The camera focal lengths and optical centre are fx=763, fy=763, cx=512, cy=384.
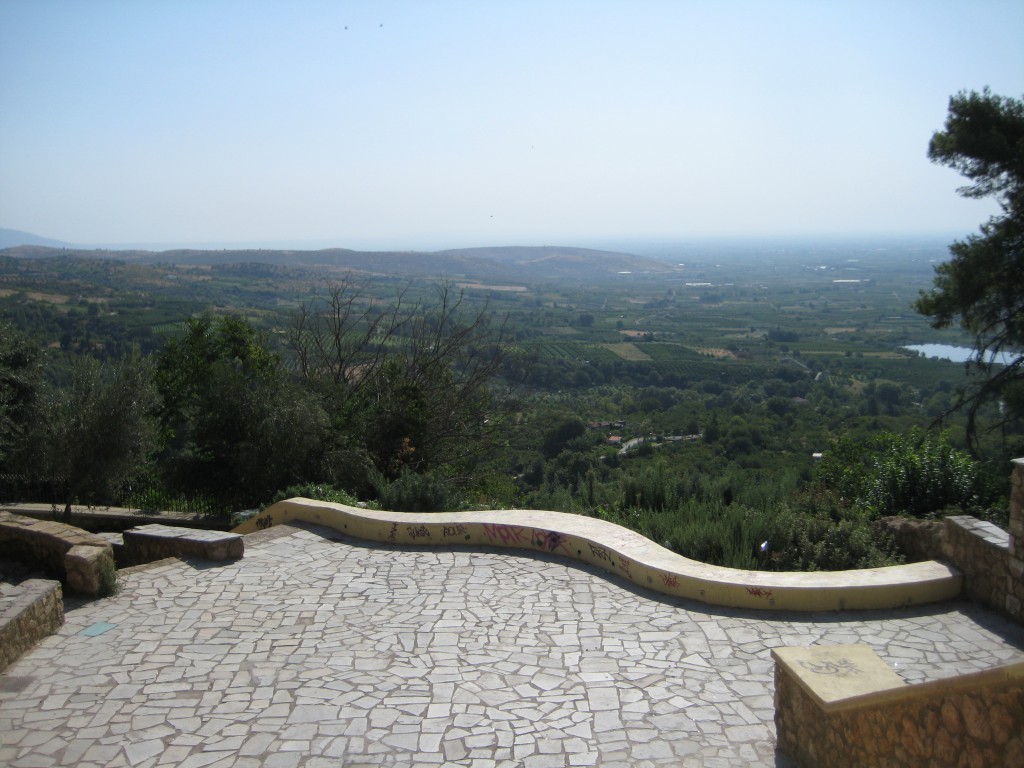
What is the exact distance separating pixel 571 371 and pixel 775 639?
178 feet

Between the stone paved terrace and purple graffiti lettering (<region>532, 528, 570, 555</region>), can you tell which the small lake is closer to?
purple graffiti lettering (<region>532, 528, 570, 555</region>)

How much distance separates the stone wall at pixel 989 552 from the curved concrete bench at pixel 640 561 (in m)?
0.16

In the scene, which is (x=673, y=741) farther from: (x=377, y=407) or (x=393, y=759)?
(x=377, y=407)

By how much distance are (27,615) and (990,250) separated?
13.8 m

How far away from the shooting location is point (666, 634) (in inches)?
226

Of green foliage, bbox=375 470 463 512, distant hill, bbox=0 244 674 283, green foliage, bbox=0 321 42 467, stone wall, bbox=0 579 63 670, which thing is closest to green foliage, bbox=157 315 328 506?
green foliage, bbox=375 470 463 512

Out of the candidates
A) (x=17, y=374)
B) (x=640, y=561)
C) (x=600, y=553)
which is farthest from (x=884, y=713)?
(x=17, y=374)

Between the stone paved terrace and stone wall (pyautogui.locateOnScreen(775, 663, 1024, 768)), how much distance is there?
0.44 meters

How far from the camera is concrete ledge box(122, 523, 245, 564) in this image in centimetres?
786

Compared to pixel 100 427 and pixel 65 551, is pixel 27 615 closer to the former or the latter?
pixel 65 551

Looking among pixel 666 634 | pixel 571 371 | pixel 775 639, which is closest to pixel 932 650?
pixel 775 639

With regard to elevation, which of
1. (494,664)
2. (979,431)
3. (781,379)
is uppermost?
(494,664)

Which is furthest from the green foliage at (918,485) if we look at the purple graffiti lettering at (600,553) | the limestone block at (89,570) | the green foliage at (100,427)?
the green foliage at (100,427)

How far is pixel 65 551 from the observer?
762cm
